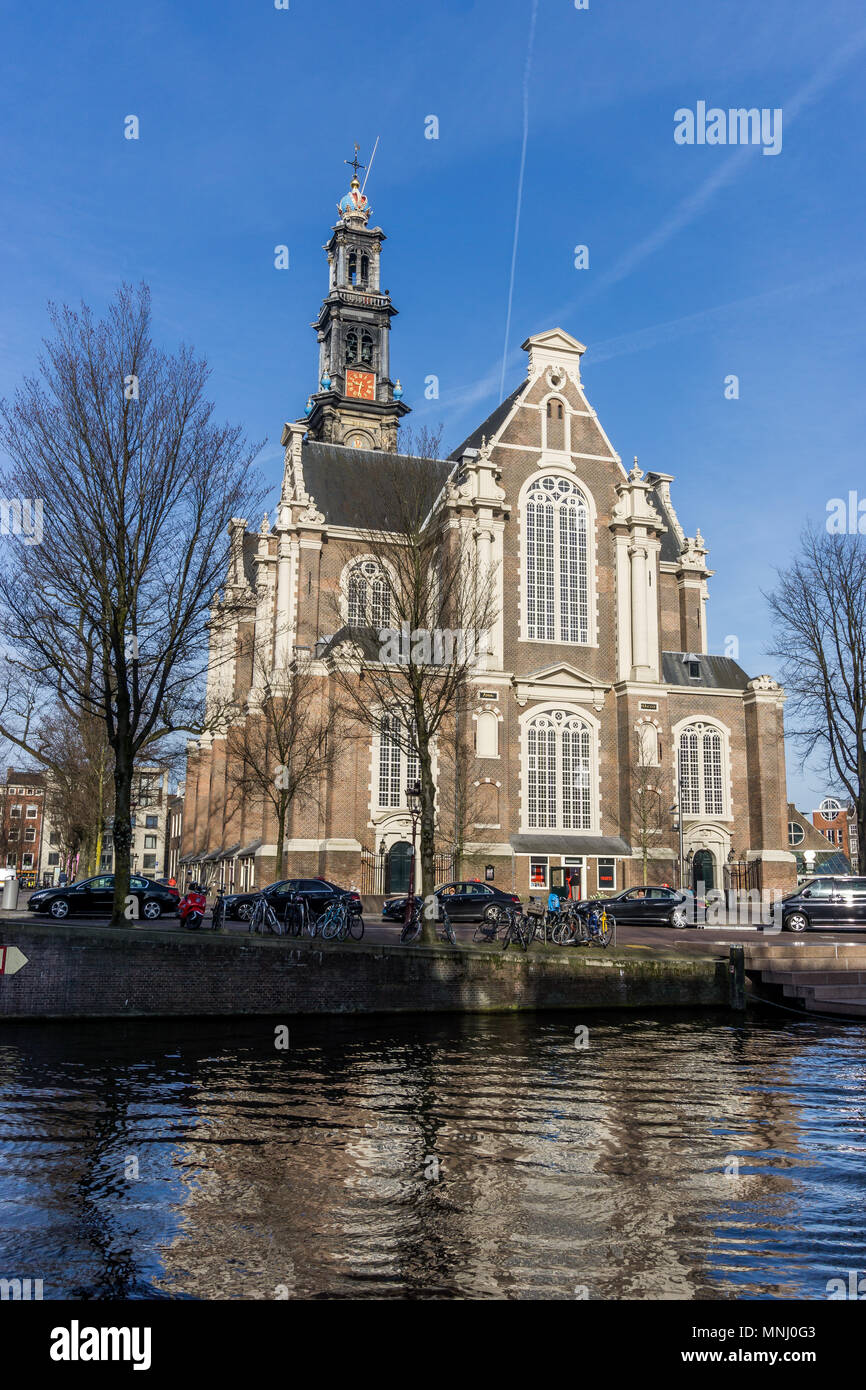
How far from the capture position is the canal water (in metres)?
7.53

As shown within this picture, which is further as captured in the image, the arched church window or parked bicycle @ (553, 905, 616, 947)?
the arched church window

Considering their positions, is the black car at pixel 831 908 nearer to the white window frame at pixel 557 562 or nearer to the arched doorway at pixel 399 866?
the arched doorway at pixel 399 866

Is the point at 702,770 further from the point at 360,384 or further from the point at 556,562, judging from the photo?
the point at 360,384

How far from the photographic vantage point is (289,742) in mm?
38812

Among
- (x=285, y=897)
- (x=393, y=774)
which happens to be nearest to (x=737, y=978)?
(x=285, y=897)

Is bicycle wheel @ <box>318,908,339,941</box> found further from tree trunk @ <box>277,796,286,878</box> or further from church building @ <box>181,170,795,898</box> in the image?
church building @ <box>181,170,795,898</box>

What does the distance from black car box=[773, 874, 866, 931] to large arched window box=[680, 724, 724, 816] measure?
17.7 m

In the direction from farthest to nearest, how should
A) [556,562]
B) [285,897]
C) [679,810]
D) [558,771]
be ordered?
[556,562]
[558,771]
[679,810]
[285,897]

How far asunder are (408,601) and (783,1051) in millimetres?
15250

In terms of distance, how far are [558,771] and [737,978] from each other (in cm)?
2488

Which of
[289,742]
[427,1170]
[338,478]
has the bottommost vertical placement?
[427,1170]

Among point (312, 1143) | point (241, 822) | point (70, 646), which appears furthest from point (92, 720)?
point (312, 1143)

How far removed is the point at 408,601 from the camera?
2850 cm

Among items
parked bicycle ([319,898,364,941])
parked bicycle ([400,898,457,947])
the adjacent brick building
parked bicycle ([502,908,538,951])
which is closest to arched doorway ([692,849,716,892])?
parked bicycle ([502,908,538,951])
